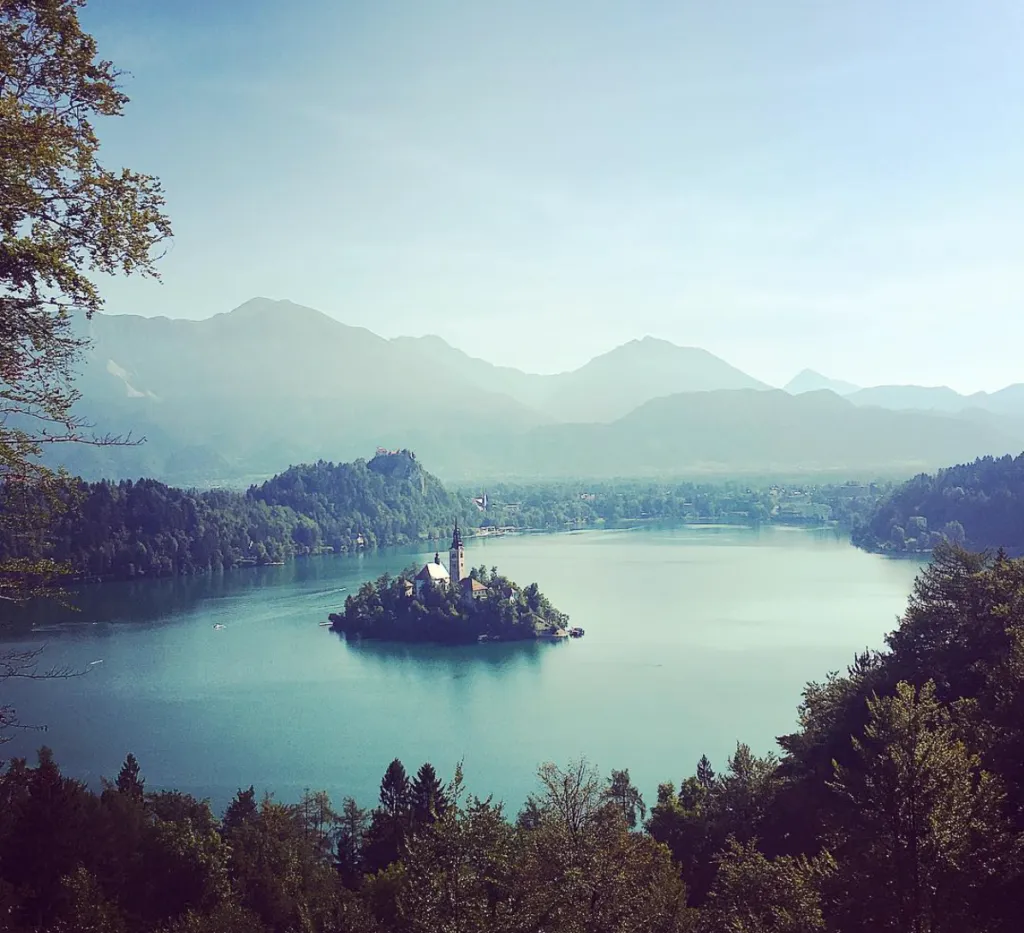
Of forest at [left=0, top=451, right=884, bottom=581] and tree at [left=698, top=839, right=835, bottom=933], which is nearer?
tree at [left=698, top=839, right=835, bottom=933]

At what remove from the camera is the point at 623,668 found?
29.2 m

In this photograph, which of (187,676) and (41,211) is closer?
(41,211)

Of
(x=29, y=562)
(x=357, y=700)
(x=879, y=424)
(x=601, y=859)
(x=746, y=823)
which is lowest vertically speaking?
(x=357, y=700)

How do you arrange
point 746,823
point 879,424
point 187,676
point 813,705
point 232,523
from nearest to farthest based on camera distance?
point 746,823 → point 813,705 → point 187,676 → point 232,523 → point 879,424

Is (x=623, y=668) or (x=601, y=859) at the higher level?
(x=601, y=859)

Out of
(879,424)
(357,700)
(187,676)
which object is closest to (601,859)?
(357,700)

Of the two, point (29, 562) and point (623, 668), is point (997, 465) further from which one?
point (29, 562)

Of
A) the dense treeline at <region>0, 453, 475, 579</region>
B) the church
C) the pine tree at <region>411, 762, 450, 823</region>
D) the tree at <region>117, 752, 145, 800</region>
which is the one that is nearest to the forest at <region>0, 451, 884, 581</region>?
the dense treeline at <region>0, 453, 475, 579</region>

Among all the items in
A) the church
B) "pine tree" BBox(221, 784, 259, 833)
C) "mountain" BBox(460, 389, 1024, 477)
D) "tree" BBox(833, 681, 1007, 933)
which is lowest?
"pine tree" BBox(221, 784, 259, 833)

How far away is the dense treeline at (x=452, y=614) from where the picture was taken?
113 feet

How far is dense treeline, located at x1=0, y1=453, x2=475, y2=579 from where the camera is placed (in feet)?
166

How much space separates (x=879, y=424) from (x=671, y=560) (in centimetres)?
13755

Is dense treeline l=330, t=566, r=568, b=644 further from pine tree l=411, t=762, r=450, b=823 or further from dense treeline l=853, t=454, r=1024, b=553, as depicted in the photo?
dense treeline l=853, t=454, r=1024, b=553

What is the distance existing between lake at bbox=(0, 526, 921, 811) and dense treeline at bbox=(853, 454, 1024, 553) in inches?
406
